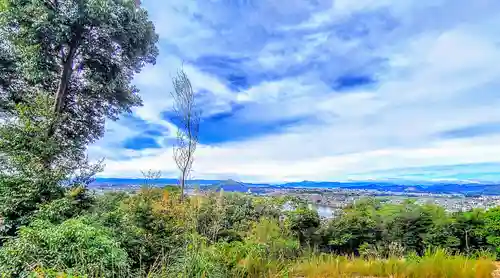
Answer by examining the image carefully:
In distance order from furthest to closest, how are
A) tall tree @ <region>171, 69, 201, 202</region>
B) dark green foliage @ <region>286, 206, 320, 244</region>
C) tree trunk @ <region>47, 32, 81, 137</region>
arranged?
tree trunk @ <region>47, 32, 81, 137</region> → dark green foliage @ <region>286, 206, 320, 244</region> → tall tree @ <region>171, 69, 201, 202</region>

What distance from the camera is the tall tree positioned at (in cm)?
561

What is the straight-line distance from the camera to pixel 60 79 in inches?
276

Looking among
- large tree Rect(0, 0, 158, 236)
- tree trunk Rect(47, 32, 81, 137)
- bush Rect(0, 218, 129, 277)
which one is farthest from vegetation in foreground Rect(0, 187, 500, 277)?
tree trunk Rect(47, 32, 81, 137)

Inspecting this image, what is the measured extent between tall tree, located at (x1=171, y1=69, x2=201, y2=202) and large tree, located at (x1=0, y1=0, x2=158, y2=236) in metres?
1.67

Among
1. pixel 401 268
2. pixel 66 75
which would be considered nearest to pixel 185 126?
pixel 66 75

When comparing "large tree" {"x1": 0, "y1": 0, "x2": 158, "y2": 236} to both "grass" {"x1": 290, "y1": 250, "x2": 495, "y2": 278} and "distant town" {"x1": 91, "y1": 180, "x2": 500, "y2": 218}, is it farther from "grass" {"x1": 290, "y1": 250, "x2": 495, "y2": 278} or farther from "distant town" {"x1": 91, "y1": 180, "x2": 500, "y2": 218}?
"grass" {"x1": 290, "y1": 250, "x2": 495, "y2": 278}

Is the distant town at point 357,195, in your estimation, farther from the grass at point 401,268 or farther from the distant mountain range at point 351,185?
the grass at point 401,268

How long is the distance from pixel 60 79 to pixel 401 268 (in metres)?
7.50

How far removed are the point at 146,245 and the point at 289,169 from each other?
19.1 ft

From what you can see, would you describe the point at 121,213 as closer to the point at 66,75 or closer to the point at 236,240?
the point at 236,240

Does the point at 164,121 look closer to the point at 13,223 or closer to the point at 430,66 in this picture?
the point at 13,223

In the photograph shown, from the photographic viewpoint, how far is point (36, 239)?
3496mm

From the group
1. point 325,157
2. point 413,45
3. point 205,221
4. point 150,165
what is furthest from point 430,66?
point 150,165

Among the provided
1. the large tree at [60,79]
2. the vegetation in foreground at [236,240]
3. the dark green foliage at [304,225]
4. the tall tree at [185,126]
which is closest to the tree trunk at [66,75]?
the large tree at [60,79]
